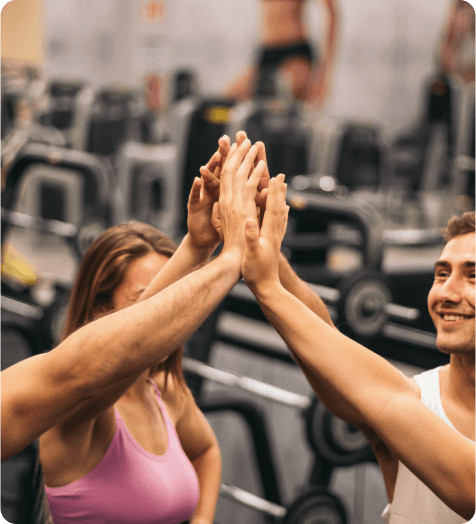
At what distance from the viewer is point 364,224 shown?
3.19 meters

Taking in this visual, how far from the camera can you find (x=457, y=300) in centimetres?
118

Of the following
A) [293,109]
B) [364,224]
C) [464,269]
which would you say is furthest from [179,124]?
[464,269]

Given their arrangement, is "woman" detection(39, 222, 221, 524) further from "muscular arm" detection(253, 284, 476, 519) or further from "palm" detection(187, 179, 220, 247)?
"muscular arm" detection(253, 284, 476, 519)

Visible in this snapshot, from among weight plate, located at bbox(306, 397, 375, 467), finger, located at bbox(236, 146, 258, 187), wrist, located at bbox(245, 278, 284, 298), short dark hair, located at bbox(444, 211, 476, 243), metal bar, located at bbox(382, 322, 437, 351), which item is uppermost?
finger, located at bbox(236, 146, 258, 187)

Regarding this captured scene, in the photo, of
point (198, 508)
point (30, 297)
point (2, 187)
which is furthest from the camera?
point (2, 187)

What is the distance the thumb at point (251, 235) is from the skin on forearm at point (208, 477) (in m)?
0.77

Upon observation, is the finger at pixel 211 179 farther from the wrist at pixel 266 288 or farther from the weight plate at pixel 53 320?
the weight plate at pixel 53 320

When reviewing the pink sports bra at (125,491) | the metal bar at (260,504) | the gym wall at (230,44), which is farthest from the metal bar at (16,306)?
the gym wall at (230,44)

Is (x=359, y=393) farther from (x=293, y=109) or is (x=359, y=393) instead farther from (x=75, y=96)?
(x=75, y=96)

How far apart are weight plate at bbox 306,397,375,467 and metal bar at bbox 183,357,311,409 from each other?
0.25 ft

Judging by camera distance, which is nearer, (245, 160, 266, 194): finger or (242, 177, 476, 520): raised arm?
(242, 177, 476, 520): raised arm

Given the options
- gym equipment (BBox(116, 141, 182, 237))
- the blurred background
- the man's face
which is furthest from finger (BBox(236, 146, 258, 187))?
gym equipment (BBox(116, 141, 182, 237))

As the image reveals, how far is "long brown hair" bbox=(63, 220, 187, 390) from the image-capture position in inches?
51.1

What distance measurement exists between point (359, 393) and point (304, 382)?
2.58 metres
